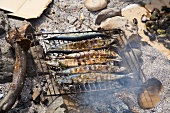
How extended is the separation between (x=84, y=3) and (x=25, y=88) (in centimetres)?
412

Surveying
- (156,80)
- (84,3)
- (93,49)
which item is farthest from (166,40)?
(84,3)

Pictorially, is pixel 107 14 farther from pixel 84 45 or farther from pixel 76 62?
pixel 76 62

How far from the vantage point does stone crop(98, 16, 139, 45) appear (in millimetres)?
8630

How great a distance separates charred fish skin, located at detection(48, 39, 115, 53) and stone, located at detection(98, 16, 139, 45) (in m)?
0.62

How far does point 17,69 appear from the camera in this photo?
749 cm

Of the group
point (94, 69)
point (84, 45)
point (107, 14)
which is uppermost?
point (107, 14)

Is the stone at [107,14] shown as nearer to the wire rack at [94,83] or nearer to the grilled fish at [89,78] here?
the wire rack at [94,83]

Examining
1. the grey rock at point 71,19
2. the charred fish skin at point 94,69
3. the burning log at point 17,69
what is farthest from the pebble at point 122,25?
the burning log at point 17,69

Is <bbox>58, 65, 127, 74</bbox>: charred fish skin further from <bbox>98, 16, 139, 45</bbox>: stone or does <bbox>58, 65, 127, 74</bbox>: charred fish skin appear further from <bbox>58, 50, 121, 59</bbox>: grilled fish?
<bbox>98, 16, 139, 45</bbox>: stone

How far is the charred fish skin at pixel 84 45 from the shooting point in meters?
8.26

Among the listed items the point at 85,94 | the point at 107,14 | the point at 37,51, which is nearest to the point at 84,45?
the point at 37,51

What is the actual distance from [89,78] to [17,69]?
1881 mm

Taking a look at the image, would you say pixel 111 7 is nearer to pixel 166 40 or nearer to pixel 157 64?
pixel 166 40

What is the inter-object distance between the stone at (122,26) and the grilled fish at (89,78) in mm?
1504
